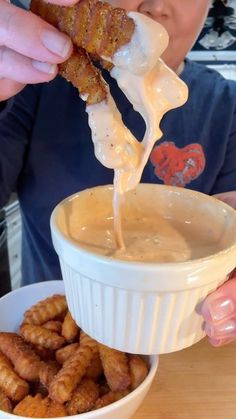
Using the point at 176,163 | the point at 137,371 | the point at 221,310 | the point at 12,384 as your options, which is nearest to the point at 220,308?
the point at 221,310

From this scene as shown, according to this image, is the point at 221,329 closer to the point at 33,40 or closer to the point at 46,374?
the point at 46,374

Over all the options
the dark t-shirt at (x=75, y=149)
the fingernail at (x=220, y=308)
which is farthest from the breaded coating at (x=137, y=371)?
the dark t-shirt at (x=75, y=149)

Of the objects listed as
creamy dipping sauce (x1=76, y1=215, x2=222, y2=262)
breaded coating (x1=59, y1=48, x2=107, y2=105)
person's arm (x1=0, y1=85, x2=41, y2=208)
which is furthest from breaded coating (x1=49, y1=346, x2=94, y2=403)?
person's arm (x1=0, y1=85, x2=41, y2=208)

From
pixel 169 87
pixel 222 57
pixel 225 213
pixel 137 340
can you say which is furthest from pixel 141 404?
pixel 222 57

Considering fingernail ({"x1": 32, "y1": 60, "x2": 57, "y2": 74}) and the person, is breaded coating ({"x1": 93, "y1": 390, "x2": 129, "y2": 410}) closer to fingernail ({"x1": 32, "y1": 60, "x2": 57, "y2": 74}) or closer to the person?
fingernail ({"x1": 32, "y1": 60, "x2": 57, "y2": 74})

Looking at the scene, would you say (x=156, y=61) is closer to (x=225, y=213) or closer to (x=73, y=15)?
(x=73, y=15)

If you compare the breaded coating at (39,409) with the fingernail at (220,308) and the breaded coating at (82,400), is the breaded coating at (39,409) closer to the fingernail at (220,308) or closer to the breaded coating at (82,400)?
the breaded coating at (82,400)
